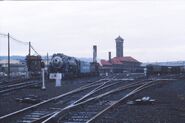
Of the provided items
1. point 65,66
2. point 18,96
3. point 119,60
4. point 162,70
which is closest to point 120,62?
point 119,60

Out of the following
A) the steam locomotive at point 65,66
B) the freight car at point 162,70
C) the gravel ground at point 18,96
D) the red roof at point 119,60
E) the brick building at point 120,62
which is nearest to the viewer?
the gravel ground at point 18,96

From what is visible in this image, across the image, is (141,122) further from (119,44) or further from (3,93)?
(119,44)

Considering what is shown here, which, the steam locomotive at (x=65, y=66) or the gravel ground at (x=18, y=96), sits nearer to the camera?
the gravel ground at (x=18, y=96)

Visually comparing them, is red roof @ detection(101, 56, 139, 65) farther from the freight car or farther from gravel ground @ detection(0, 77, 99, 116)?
gravel ground @ detection(0, 77, 99, 116)

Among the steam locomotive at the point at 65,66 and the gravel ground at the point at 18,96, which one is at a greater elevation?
the steam locomotive at the point at 65,66

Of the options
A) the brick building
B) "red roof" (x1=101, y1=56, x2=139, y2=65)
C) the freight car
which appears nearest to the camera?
the freight car

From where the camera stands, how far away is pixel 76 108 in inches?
544

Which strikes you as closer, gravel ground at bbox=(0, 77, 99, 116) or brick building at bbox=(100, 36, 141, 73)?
gravel ground at bbox=(0, 77, 99, 116)

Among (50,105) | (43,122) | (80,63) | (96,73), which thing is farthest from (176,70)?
(43,122)

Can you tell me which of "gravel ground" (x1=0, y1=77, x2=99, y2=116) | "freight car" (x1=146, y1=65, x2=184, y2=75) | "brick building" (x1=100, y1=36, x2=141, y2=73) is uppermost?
"brick building" (x1=100, y1=36, x2=141, y2=73)

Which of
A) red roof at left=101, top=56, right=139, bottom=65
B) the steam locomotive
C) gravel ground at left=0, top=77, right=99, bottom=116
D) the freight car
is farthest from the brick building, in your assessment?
gravel ground at left=0, top=77, right=99, bottom=116

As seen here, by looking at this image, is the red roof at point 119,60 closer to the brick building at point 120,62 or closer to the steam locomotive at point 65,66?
the brick building at point 120,62

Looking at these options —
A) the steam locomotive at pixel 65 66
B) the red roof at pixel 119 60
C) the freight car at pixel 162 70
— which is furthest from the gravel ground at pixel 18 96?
the red roof at pixel 119 60

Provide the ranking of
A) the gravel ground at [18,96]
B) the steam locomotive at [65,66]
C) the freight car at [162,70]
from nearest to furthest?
the gravel ground at [18,96], the steam locomotive at [65,66], the freight car at [162,70]
